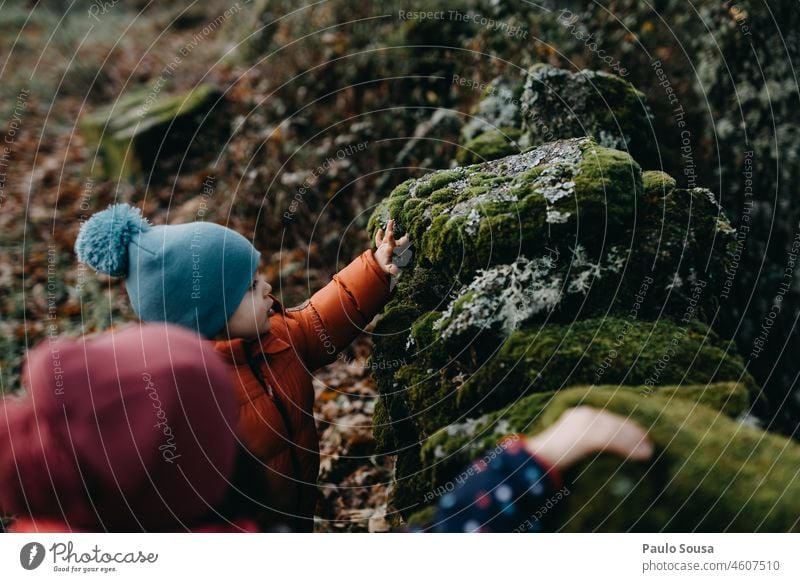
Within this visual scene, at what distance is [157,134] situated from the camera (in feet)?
20.9

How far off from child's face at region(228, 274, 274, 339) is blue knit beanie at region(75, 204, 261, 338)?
9 centimetres

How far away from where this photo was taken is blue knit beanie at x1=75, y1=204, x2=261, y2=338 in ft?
6.61

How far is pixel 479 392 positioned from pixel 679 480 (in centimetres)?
66

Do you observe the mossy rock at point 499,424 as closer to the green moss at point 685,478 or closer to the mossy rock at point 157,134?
the green moss at point 685,478

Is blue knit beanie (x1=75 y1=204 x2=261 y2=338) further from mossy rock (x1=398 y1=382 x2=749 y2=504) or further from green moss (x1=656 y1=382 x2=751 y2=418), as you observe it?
green moss (x1=656 y1=382 x2=751 y2=418)

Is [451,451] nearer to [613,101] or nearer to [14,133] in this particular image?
[613,101]

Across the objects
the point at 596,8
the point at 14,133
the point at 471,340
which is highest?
the point at 14,133

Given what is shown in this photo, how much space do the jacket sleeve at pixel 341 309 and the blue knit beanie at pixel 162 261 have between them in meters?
0.45

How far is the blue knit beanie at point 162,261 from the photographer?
6.61 feet

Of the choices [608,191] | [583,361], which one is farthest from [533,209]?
[583,361]

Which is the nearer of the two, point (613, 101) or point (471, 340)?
point (471, 340)

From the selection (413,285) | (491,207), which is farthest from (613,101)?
(413,285)

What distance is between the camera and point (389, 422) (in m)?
2.31

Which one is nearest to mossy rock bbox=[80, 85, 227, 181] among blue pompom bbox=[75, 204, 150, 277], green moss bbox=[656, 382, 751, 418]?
blue pompom bbox=[75, 204, 150, 277]
